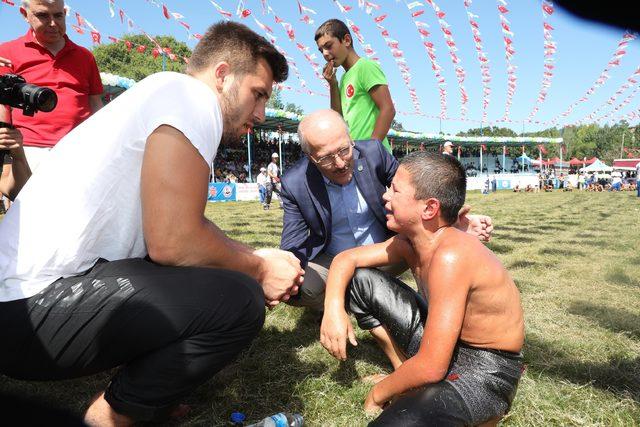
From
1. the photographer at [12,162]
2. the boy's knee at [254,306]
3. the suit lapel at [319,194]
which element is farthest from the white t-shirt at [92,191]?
the photographer at [12,162]

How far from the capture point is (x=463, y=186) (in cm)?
217

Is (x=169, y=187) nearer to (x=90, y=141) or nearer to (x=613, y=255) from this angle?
(x=90, y=141)

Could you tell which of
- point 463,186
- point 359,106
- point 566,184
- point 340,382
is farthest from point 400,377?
point 566,184

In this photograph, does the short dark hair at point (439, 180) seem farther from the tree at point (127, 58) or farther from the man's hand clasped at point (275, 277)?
the tree at point (127, 58)

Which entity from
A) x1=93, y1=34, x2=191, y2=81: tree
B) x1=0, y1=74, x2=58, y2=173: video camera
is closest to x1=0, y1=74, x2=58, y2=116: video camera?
x1=0, y1=74, x2=58, y2=173: video camera

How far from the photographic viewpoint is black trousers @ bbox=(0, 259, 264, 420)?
1.52 meters

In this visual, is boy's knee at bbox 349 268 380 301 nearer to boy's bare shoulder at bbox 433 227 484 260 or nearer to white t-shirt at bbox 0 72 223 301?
boy's bare shoulder at bbox 433 227 484 260

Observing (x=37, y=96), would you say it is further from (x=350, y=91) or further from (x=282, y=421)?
(x=350, y=91)

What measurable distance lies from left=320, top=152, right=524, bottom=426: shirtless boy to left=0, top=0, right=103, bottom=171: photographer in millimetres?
2672

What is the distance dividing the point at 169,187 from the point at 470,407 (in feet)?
4.52

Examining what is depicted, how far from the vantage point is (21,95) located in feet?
7.78

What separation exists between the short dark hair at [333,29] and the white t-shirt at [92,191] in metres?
2.51

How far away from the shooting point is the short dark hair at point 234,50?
1938 millimetres

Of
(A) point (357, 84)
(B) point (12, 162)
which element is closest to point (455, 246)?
(A) point (357, 84)
